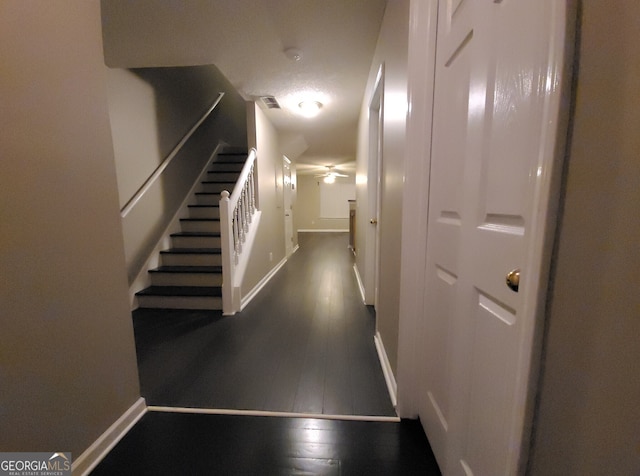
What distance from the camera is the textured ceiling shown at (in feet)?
5.24

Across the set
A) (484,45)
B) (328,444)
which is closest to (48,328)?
(328,444)

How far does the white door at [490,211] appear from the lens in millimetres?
488

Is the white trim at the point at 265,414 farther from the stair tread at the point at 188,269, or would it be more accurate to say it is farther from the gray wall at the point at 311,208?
the gray wall at the point at 311,208

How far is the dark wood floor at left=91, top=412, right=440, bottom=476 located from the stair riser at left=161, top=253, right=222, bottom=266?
1.82 meters

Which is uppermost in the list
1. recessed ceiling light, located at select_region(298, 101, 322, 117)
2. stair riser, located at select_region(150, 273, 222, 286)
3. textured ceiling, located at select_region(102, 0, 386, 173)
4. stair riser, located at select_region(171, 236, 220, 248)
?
textured ceiling, located at select_region(102, 0, 386, 173)

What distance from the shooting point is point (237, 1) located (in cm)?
154

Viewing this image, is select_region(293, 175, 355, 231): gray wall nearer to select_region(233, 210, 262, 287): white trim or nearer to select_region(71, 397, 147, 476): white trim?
select_region(233, 210, 262, 287): white trim

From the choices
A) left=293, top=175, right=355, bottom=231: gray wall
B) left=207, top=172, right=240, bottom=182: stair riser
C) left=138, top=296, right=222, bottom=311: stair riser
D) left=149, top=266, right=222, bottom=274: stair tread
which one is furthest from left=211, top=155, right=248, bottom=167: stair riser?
left=293, top=175, right=355, bottom=231: gray wall

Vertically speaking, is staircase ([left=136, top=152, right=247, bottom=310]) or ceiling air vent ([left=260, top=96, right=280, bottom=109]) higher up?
ceiling air vent ([left=260, top=96, right=280, bottom=109])

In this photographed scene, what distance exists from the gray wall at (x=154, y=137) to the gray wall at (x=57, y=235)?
5.94 ft

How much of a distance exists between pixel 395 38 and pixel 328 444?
2.08m

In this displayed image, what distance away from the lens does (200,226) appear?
3.29m

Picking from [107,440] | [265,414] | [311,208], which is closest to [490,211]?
[265,414]

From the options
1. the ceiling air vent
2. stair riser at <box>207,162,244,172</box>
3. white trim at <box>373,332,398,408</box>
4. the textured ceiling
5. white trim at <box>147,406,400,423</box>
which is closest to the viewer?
white trim at <box>147,406,400,423</box>
